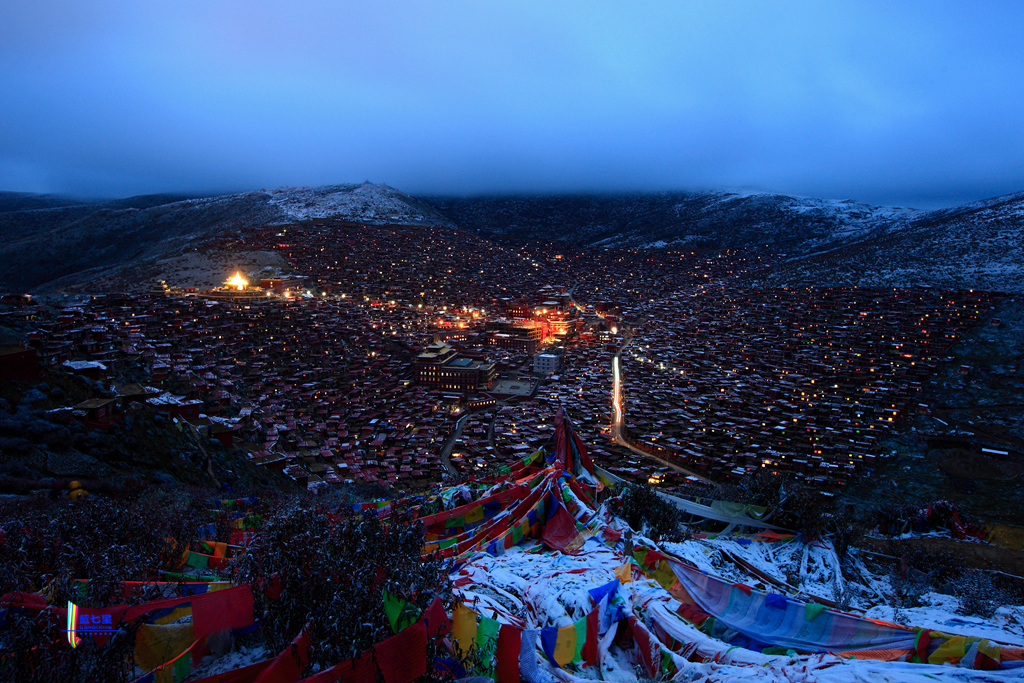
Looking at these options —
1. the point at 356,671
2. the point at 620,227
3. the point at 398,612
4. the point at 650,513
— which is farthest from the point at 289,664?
the point at 620,227

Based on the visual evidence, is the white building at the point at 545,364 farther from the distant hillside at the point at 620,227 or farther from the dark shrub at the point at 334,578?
the distant hillside at the point at 620,227

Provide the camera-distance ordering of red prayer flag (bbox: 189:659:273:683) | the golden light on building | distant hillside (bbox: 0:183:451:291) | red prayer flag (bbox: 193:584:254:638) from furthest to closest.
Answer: distant hillside (bbox: 0:183:451:291) → the golden light on building → red prayer flag (bbox: 193:584:254:638) → red prayer flag (bbox: 189:659:273:683)

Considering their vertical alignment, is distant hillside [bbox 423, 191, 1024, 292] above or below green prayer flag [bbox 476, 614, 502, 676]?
above

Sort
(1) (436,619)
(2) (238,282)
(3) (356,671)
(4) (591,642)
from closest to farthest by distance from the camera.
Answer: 1. (3) (356,671)
2. (1) (436,619)
3. (4) (591,642)
4. (2) (238,282)

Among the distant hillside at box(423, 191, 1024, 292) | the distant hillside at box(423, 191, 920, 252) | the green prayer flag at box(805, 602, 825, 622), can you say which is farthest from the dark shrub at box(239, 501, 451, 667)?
the distant hillside at box(423, 191, 920, 252)

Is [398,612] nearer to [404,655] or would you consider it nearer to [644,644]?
[404,655]

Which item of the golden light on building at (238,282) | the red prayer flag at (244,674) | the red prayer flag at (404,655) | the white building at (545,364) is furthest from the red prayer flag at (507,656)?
the golden light on building at (238,282)

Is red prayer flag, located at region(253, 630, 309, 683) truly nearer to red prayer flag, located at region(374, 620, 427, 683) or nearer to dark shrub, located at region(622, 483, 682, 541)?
red prayer flag, located at region(374, 620, 427, 683)

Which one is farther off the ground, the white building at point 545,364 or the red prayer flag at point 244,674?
the red prayer flag at point 244,674
